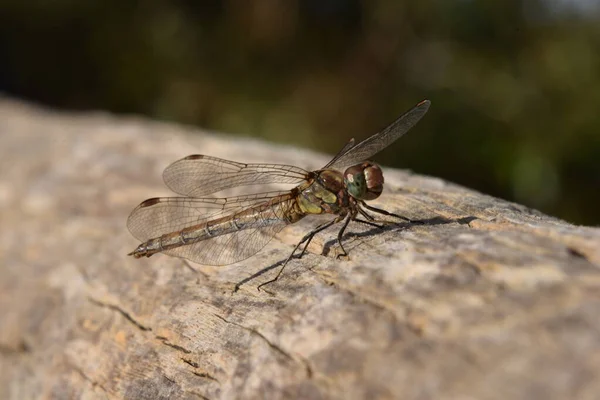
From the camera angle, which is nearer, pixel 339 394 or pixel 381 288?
pixel 339 394

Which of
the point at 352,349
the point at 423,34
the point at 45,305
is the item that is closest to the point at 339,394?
the point at 352,349

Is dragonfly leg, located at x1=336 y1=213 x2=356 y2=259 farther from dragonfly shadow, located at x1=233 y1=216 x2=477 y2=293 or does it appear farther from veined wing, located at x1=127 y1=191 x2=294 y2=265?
veined wing, located at x1=127 y1=191 x2=294 y2=265

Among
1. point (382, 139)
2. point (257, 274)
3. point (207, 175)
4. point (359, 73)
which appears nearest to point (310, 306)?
point (257, 274)

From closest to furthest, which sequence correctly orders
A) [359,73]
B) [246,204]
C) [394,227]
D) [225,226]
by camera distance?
[394,227] < [225,226] < [246,204] < [359,73]

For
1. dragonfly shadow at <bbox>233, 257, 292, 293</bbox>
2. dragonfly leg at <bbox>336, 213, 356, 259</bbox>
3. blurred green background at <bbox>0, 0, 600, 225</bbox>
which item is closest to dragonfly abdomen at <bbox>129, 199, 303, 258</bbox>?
dragonfly leg at <bbox>336, 213, 356, 259</bbox>

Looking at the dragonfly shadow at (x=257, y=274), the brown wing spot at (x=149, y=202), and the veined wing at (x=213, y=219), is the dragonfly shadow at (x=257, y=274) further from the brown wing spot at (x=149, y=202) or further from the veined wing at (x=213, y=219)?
the brown wing spot at (x=149, y=202)

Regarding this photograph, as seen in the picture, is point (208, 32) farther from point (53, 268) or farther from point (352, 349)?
point (352, 349)

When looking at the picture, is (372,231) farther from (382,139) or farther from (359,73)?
(359,73)
